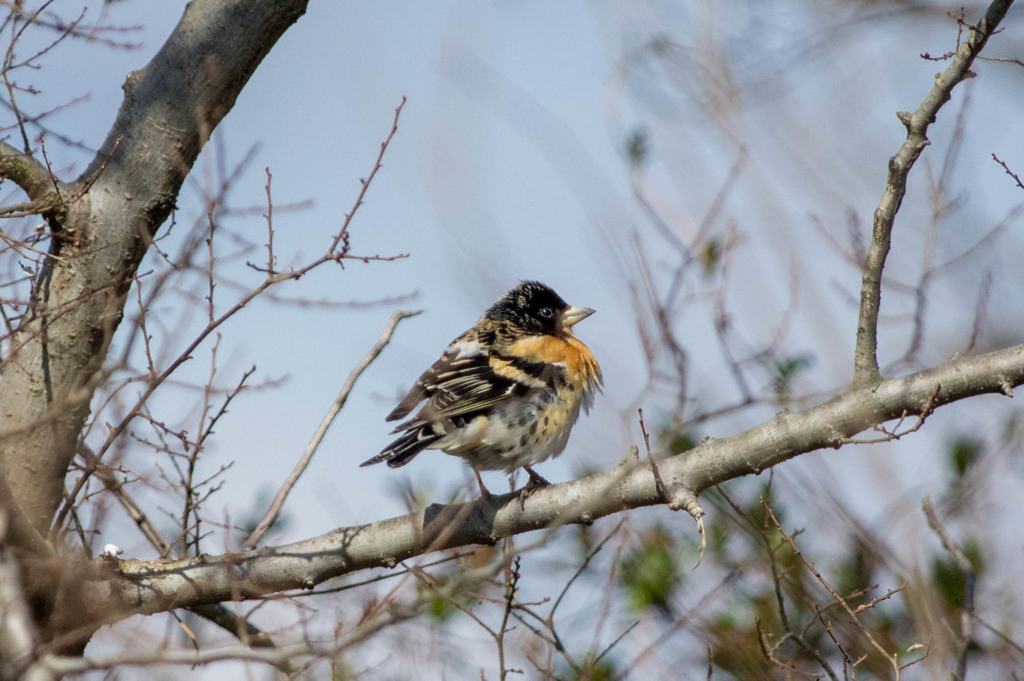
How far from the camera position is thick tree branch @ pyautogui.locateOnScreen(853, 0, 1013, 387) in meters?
3.83

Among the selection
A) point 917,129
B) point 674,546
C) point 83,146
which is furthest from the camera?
point 674,546

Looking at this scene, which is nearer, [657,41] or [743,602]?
[743,602]

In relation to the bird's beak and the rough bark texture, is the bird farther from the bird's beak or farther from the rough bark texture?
the rough bark texture

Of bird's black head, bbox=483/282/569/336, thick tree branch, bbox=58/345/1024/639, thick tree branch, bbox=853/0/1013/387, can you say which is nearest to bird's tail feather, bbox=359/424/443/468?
thick tree branch, bbox=58/345/1024/639

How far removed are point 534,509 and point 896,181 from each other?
2236 mm

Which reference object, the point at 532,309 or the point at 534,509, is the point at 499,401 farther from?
the point at 532,309

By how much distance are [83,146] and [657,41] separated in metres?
3.99

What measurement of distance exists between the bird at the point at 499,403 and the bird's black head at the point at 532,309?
1.22 ft

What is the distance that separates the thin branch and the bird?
0.55 meters

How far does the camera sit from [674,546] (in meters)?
6.10

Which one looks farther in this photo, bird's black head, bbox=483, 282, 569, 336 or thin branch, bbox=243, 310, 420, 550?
bird's black head, bbox=483, 282, 569, 336

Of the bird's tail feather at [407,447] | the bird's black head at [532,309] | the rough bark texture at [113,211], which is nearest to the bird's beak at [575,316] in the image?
the bird's black head at [532,309]

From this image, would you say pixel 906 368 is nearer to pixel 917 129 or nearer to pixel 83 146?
pixel 917 129

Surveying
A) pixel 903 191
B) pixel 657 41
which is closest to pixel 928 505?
pixel 903 191
